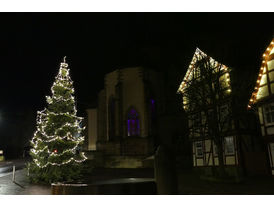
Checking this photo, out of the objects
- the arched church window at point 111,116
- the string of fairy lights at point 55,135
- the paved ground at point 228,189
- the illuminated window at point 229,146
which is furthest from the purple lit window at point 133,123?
the paved ground at point 228,189

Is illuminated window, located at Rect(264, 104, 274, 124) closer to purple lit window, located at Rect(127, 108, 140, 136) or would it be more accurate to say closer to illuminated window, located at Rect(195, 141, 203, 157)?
illuminated window, located at Rect(195, 141, 203, 157)

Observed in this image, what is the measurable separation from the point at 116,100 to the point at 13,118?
43.3 meters

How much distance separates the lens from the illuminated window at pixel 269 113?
17380mm

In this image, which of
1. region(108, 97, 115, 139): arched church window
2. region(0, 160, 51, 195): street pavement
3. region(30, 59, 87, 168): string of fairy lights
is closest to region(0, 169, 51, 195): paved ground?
region(0, 160, 51, 195): street pavement

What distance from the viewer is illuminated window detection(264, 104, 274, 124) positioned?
1738 centimetres

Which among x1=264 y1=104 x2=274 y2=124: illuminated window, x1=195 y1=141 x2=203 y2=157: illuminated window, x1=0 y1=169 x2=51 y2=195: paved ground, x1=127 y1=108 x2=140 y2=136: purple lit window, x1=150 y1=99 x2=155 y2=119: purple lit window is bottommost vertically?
x1=0 y1=169 x2=51 y2=195: paved ground

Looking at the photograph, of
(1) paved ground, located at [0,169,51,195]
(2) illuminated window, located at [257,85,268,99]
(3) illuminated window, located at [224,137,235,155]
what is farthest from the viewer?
(3) illuminated window, located at [224,137,235,155]

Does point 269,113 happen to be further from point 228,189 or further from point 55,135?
point 55,135

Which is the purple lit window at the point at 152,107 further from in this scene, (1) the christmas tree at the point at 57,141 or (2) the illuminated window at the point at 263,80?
(2) the illuminated window at the point at 263,80

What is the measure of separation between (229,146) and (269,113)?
3.96 m

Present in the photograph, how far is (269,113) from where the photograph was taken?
17.6 meters

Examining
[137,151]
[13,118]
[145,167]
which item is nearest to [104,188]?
[145,167]

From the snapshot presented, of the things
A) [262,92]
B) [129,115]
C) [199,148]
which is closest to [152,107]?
[129,115]

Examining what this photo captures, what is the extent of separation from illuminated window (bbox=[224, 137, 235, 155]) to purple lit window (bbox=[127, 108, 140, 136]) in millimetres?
13129
